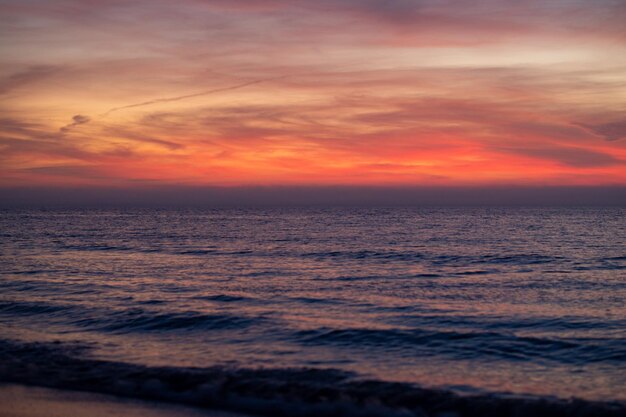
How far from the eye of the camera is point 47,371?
11.7 metres

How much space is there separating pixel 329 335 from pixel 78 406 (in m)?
6.90

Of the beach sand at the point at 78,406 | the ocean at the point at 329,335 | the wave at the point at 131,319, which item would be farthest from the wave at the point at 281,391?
the wave at the point at 131,319

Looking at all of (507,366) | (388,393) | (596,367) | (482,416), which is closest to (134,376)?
(388,393)

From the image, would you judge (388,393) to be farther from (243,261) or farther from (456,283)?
(243,261)

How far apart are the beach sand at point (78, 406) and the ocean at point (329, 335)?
410mm

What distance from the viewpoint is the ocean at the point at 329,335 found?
10.5 metres

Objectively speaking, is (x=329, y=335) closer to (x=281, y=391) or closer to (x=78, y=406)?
(x=281, y=391)

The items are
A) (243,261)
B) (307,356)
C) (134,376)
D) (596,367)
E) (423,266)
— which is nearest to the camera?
(134,376)

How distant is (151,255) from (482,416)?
3150 cm

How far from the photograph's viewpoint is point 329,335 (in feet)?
48.9

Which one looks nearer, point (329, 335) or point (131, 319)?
point (329, 335)

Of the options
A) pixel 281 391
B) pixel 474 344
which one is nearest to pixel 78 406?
pixel 281 391

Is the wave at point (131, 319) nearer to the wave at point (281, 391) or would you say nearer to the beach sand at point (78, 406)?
the wave at point (281, 391)

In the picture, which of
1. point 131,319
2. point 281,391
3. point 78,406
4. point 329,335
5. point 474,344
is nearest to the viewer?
point 78,406
